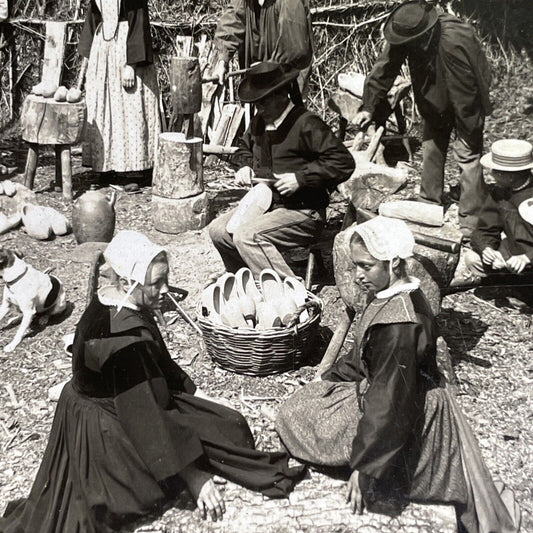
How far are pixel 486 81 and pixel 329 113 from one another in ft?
13.2

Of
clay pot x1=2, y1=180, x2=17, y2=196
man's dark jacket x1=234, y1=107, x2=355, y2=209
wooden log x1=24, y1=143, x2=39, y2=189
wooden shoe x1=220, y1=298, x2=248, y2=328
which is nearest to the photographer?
wooden shoe x1=220, y1=298, x2=248, y2=328

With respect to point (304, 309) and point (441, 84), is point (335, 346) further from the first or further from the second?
point (441, 84)

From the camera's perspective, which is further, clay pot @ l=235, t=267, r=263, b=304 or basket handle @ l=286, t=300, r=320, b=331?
clay pot @ l=235, t=267, r=263, b=304

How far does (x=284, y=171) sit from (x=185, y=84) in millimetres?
1845

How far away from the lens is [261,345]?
448 centimetres

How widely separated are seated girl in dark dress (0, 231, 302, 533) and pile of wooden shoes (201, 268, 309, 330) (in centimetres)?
135

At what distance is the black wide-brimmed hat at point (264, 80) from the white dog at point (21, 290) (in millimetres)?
1833

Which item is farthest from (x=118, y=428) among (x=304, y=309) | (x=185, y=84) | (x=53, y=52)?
(x=53, y=52)

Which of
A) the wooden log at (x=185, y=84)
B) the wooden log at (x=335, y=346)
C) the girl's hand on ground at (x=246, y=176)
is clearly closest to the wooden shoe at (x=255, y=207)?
the girl's hand on ground at (x=246, y=176)

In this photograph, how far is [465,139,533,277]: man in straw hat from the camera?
17.6ft

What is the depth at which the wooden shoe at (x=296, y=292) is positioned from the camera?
478 centimetres

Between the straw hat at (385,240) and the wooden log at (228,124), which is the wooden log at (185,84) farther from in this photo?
the straw hat at (385,240)

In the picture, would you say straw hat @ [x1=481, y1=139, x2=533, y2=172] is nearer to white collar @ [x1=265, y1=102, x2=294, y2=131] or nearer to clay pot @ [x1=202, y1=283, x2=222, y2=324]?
white collar @ [x1=265, y1=102, x2=294, y2=131]

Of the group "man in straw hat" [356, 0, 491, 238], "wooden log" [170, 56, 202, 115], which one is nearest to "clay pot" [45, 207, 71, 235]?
"wooden log" [170, 56, 202, 115]
